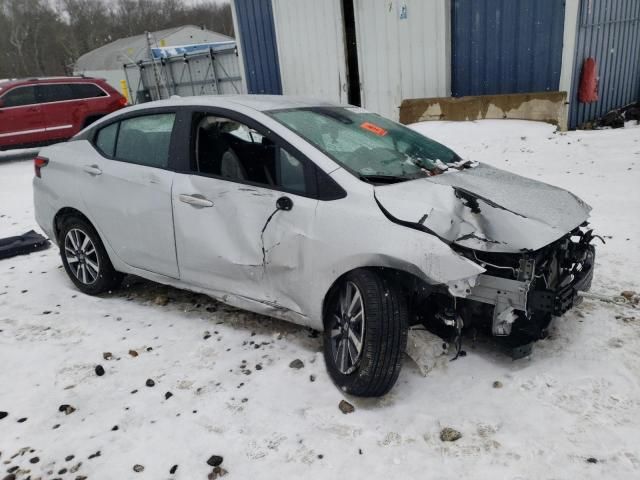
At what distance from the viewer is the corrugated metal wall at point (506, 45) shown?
7945 mm

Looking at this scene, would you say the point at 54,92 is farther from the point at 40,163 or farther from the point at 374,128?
the point at 374,128

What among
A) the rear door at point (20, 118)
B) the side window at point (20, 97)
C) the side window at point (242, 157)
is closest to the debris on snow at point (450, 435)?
the side window at point (242, 157)

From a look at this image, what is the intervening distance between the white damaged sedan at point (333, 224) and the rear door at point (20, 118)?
30.2ft

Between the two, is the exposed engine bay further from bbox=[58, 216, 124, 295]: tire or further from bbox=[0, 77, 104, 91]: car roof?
bbox=[0, 77, 104, 91]: car roof

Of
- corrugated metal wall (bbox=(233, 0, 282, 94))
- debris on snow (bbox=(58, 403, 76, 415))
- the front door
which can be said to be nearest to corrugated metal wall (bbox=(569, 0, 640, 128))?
corrugated metal wall (bbox=(233, 0, 282, 94))

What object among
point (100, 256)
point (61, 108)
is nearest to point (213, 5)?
point (61, 108)

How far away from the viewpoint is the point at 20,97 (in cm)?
1146

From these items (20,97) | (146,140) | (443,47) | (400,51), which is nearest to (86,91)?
(20,97)

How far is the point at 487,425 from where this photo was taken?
2.36 meters

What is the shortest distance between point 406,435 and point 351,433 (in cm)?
26

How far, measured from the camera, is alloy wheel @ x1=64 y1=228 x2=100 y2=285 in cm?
397

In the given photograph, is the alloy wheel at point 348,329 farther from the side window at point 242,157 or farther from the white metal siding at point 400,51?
the white metal siding at point 400,51

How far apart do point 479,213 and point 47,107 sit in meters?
12.1

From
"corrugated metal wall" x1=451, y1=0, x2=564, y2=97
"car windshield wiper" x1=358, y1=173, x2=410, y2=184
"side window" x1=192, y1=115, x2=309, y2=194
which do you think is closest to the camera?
"car windshield wiper" x1=358, y1=173, x2=410, y2=184
